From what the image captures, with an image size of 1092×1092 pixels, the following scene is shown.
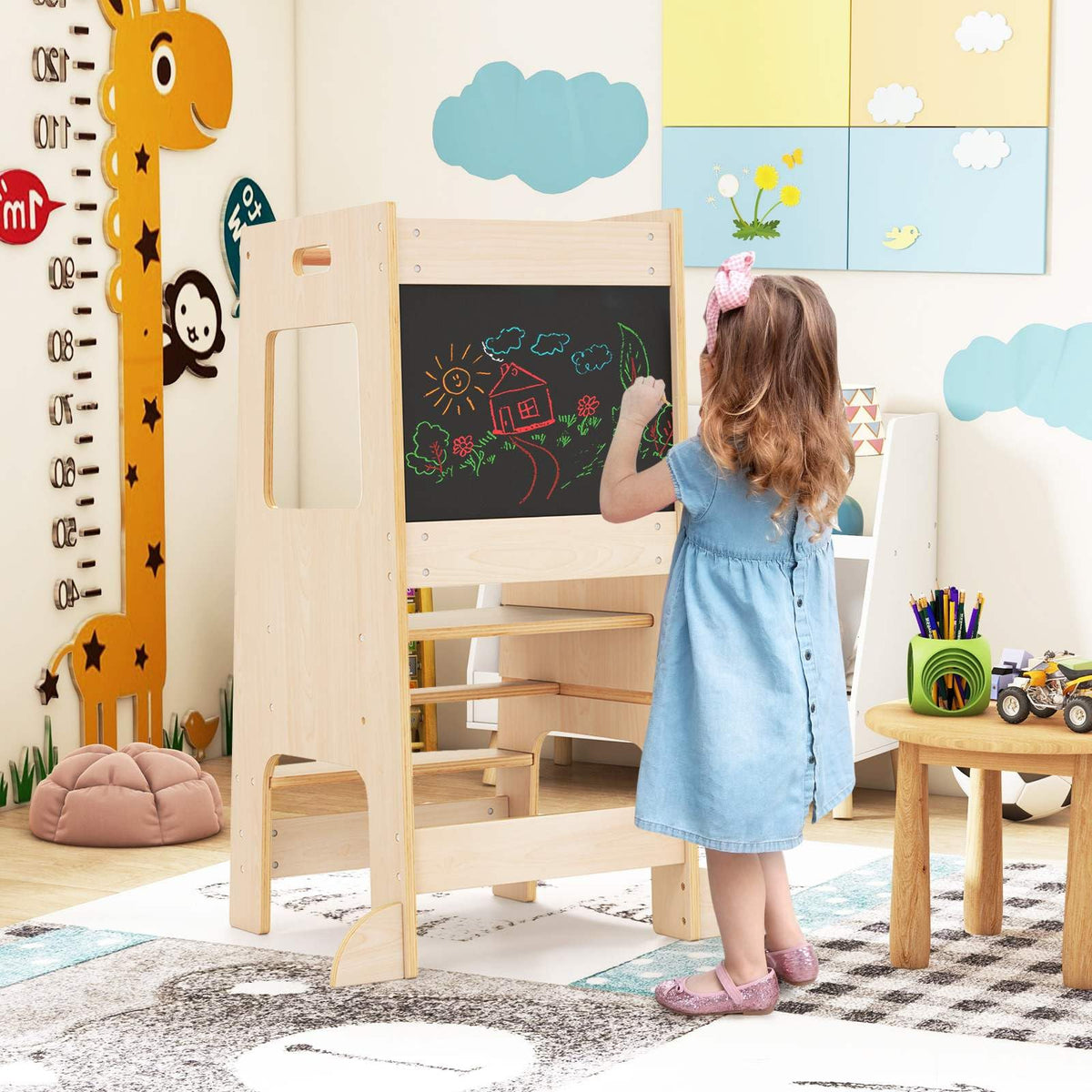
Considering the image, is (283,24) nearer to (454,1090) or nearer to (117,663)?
(117,663)

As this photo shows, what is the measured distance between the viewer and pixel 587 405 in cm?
273

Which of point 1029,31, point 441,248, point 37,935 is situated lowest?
point 37,935

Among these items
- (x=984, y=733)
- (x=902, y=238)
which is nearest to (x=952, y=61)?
(x=902, y=238)

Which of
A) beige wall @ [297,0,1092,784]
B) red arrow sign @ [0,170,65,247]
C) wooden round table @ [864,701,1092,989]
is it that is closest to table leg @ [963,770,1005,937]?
wooden round table @ [864,701,1092,989]

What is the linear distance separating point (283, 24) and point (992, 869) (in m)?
3.06

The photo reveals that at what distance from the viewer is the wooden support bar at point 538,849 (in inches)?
103

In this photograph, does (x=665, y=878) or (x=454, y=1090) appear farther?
(x=665, y=878)

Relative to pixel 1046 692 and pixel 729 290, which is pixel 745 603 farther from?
pixel 1046 692

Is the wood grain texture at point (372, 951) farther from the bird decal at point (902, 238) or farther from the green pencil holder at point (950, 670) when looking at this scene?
the bird decal at point (902, 238)

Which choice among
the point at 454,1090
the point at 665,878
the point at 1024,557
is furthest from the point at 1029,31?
the point at 454,1090

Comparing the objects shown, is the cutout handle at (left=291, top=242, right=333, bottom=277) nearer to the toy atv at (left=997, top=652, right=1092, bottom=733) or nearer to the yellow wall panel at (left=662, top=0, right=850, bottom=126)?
the toy atv at (left=997, top=652, right=1092, bottom=733)

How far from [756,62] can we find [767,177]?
A: 0.27 meters

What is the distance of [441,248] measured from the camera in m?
2.60

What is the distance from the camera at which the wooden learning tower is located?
2.56 meters
